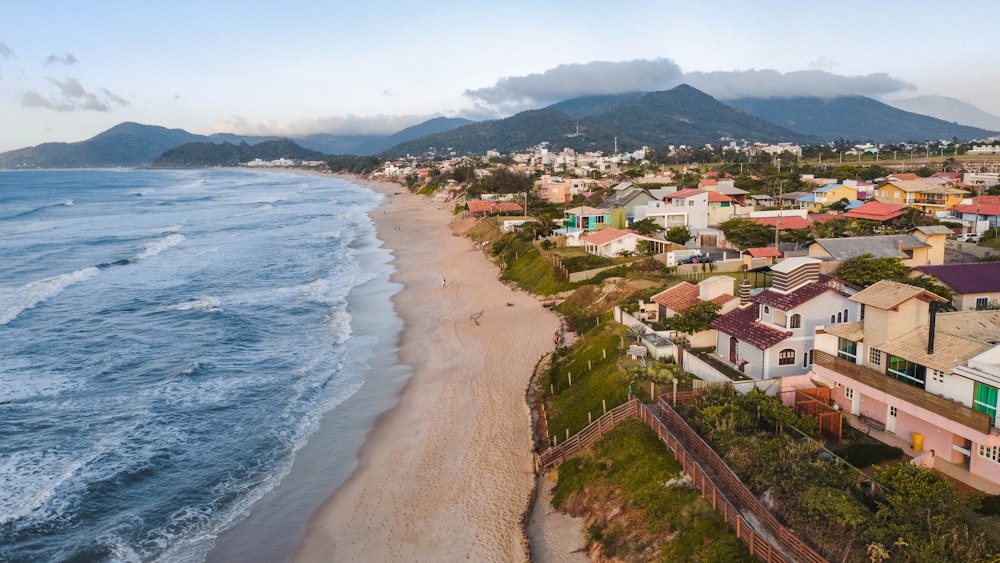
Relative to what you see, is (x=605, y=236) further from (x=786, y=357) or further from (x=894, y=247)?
(x=786, y=357)

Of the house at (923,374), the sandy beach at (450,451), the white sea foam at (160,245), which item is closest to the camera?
the house at (923,374)

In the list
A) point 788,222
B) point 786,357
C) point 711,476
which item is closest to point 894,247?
point 788,222

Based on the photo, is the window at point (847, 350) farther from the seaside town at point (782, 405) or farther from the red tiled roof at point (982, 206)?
the red tiled roof at point (982, 206)

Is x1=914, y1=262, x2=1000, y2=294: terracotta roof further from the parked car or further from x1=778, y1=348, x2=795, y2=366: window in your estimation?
the parked car

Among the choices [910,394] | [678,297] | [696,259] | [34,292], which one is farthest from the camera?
[34,292]

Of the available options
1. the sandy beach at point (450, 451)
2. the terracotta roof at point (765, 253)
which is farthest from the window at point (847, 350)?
the terracotta roof at point (765, 253)

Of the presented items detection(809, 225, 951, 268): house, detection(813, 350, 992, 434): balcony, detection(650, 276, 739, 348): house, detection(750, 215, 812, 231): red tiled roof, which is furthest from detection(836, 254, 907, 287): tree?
detection(750, 215, 812, 231): red tiled roof

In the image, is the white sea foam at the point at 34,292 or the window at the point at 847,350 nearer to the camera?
the window at the point at 847,350

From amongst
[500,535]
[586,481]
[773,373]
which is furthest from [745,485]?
[773,373]
